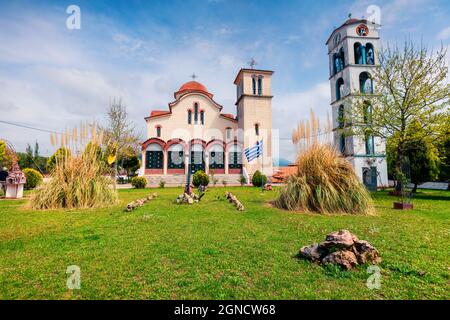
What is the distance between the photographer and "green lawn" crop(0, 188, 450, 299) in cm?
233

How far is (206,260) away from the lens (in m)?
3.17

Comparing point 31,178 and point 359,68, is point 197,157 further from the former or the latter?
point 359,68

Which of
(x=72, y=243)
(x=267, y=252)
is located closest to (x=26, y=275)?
(x=72, y=243)

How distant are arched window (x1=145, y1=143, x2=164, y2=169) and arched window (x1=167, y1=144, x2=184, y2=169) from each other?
94 centimetres

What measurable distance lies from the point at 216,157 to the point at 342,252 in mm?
24062

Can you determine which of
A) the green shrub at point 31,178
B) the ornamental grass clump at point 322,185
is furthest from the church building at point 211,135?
the ornamental grass clump at point 322,185

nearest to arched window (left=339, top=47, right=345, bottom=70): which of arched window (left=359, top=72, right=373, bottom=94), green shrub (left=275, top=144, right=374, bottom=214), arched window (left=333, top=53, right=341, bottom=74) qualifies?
arched window (left=333, top=53, right=341, bottom=74)

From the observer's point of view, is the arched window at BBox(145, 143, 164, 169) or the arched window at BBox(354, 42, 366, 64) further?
the arched window at BBox(145, 143, 164, 169)

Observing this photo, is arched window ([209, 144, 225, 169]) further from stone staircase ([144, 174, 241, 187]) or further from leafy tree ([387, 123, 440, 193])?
leafy tree ([387, 123, 440, 193])

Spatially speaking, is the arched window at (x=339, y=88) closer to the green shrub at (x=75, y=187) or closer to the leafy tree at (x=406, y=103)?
the leafy tree at (x=406, y=103)

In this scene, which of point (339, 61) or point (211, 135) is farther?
point (211, 135)

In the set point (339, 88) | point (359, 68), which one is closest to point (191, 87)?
point (339, 88)

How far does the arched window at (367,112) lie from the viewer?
44.8 ft

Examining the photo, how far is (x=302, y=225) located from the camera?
5316mm
